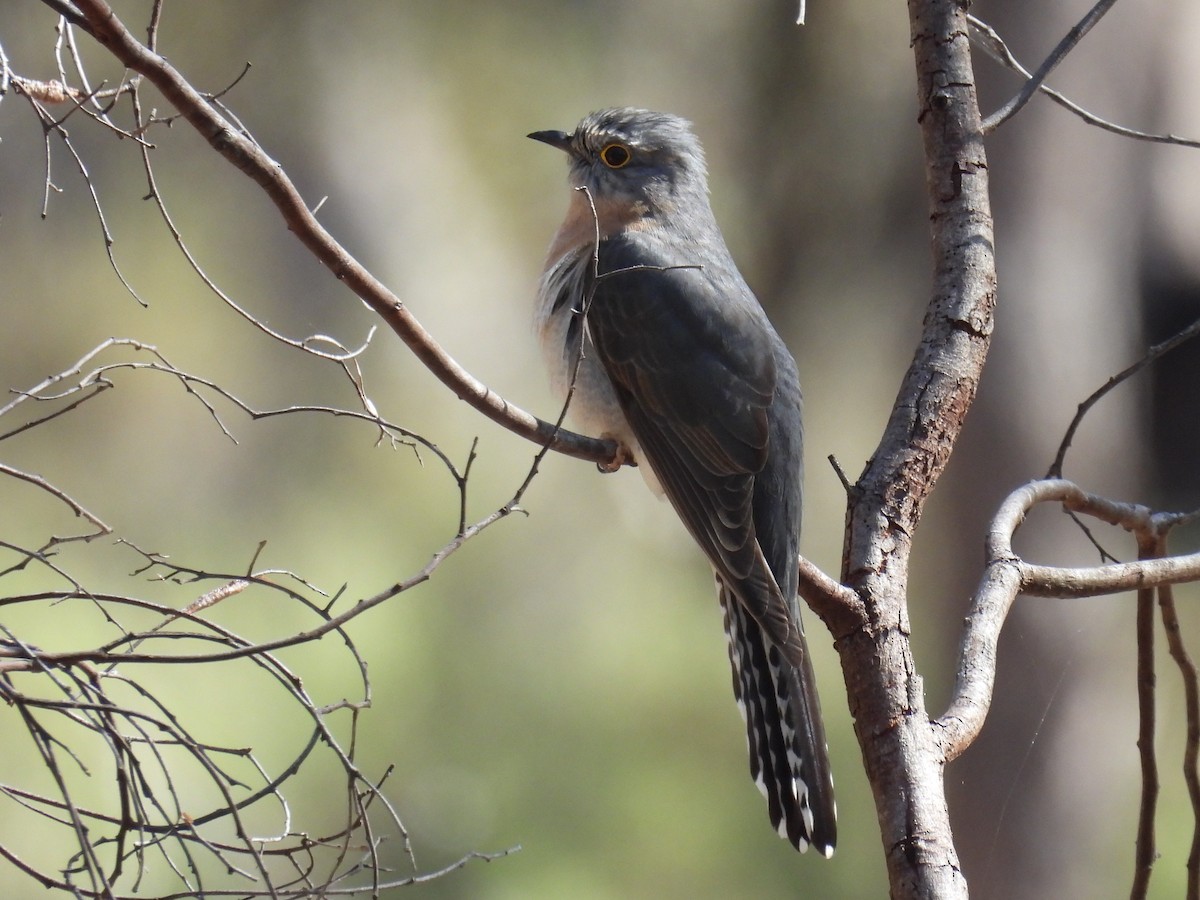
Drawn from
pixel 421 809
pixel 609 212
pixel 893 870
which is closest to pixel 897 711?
pixel 893 870

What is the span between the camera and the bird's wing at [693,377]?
8.02 feet

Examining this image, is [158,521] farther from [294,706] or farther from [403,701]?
[403,701]

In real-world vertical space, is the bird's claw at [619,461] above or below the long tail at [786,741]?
above

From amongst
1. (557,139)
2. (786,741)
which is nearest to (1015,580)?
(786,741)

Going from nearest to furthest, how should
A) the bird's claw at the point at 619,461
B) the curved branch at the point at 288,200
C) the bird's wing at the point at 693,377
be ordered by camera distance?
1. the curved branch at the point at 288,200
2. the bird's wing at the point at 693,377
3. the bird's claw at the point at 619,461

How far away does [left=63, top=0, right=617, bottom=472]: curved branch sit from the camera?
1.27 metres

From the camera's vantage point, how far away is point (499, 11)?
23.0 feet

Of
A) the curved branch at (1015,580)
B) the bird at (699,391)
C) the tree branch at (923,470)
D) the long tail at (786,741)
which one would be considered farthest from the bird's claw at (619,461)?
the curved branch at (1015,580)

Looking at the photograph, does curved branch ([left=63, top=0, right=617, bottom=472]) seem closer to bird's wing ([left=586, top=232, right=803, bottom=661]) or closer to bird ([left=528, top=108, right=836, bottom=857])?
bird ([left=528, top=108, right=836, bottom=857])

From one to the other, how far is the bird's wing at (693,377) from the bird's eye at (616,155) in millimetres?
313

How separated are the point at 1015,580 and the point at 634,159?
1.61 m

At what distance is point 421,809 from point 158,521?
2.07 m

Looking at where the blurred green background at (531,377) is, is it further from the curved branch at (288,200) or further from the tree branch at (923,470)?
the curved branch at (288,200)

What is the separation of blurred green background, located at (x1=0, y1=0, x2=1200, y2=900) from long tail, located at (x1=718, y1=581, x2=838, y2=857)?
2881mm
